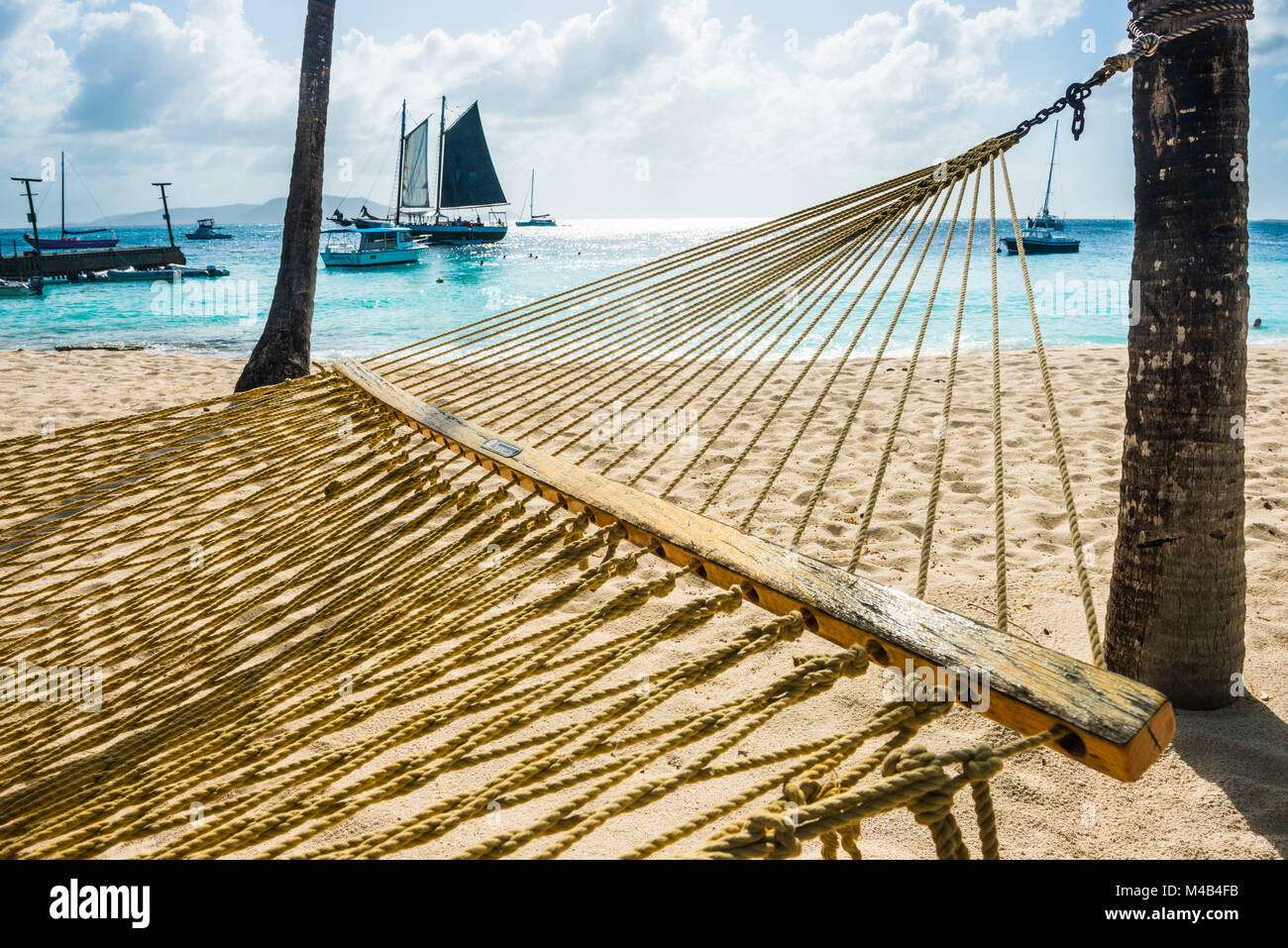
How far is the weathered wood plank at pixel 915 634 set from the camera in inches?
28.0

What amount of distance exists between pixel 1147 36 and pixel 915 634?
130 cm

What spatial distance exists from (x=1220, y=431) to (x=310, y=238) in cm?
433

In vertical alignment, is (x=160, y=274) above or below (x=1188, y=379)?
above

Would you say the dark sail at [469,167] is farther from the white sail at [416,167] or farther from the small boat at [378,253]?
the small boat at [378,253]

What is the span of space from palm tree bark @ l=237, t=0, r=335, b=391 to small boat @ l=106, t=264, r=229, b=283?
735 inches

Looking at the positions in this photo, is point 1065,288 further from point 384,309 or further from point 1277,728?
point 1277,728

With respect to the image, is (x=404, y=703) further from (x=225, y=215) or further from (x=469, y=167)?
(x=225, y=215)

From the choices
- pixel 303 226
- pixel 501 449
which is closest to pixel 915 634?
pixel 501 449

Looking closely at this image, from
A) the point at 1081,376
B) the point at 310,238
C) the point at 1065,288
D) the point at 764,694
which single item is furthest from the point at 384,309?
the point at 764,694

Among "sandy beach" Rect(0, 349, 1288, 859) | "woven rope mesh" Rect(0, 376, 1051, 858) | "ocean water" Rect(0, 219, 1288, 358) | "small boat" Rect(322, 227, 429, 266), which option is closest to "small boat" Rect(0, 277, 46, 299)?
"ocean water" Rect(0, 219, 1288, 358)

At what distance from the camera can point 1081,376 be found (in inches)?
198

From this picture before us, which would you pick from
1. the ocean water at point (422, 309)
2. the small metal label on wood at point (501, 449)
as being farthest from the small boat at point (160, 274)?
the small metal label on wood at point (501, 449)

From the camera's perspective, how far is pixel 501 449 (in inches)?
72.9

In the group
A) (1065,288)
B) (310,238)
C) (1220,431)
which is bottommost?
(1220,431)
